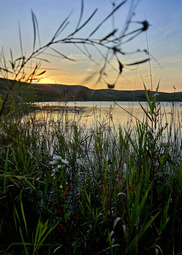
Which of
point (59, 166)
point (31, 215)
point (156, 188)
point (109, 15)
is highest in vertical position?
point (109, 15)

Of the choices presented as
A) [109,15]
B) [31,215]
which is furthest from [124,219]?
[109,15]

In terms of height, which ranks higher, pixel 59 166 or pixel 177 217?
pixel 59 166

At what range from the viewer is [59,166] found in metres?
1.32

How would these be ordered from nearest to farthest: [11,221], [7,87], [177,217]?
[7,87] → [177,217] → [11,221]

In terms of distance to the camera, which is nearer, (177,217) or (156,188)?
(177,217)

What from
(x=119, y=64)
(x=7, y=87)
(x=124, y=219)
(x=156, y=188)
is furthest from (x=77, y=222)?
(x=119, y=64)

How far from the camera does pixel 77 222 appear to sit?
1.69m

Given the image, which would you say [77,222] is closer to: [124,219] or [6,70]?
[124,219]

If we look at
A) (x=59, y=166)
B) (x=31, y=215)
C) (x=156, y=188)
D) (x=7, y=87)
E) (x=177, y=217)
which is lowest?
(x=31, y=215)

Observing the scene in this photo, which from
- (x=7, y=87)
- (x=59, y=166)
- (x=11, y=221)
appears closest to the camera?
(x=7, y=87)

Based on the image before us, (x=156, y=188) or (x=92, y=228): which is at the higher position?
(x=156, y=188)

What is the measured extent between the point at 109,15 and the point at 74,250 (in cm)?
131

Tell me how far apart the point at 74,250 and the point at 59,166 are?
0.53 m

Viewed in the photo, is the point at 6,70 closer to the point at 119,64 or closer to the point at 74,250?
the point at 119,64
